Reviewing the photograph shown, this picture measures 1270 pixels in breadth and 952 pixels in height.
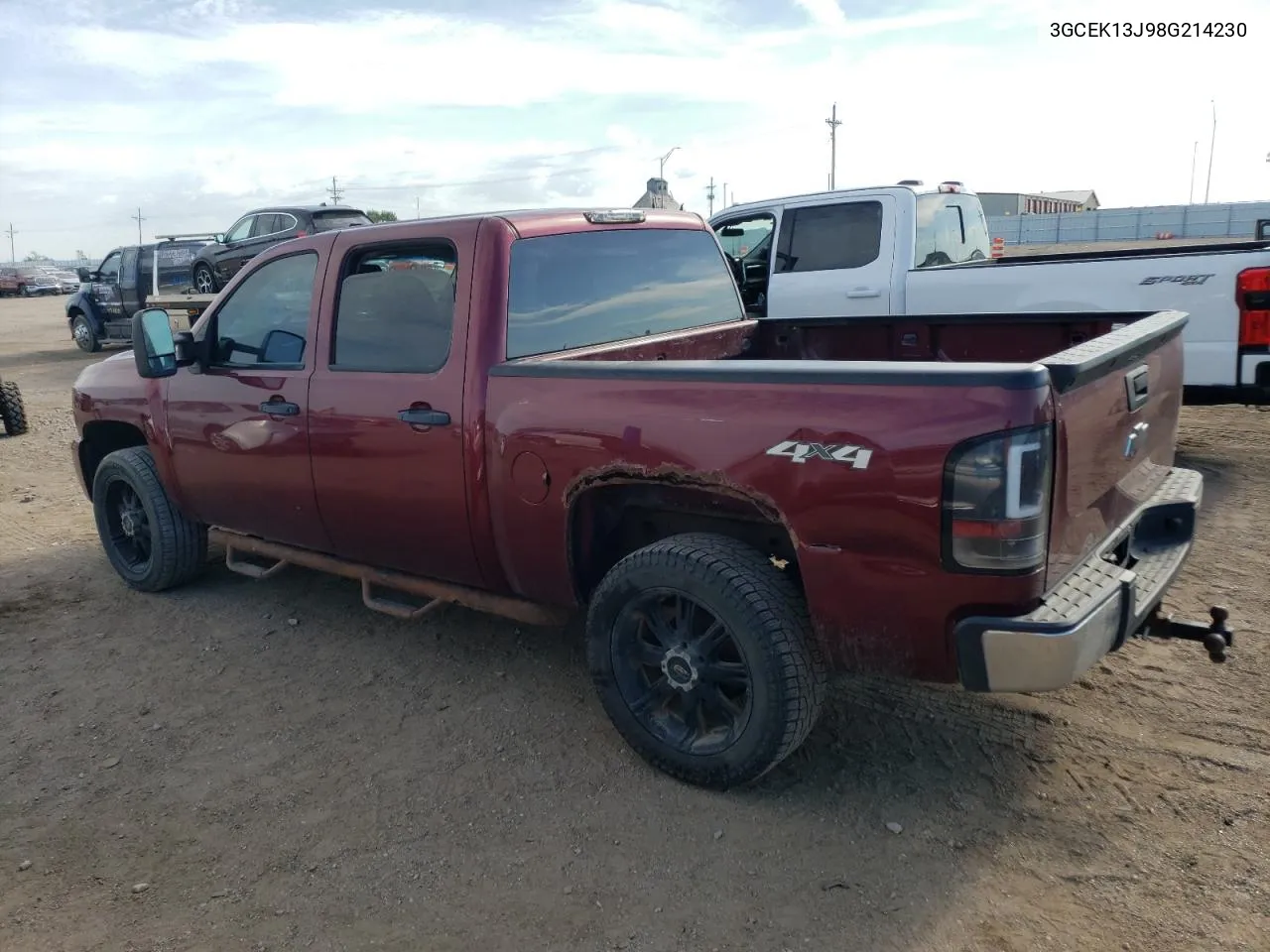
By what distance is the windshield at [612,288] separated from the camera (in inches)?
149

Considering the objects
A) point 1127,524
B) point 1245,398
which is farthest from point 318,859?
point 1245,398

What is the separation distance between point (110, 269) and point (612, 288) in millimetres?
19023

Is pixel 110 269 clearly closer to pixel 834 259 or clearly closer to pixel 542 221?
pixel 834 259

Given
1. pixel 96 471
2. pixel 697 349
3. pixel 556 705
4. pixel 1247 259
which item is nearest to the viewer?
pixel 556 705

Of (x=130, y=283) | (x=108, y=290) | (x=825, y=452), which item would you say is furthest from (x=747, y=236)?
(x=108, y=290)

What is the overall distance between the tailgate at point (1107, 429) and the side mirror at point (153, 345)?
380cm

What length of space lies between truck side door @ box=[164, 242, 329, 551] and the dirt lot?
66 cm

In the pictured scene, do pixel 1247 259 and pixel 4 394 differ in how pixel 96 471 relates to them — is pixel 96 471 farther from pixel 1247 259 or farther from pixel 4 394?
pixel 1247 259

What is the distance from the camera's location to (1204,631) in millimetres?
3193

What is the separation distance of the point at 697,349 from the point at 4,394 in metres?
8.97

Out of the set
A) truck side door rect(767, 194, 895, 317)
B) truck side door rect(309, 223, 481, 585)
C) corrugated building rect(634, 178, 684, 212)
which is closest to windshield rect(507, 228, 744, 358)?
truck side door rect(309, 223, 481, 585)

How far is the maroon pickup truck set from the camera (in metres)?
2.68

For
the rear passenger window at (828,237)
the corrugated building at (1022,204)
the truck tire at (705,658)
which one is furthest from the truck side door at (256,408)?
the corrugated building at (1022,204)

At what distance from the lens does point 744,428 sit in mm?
2955
